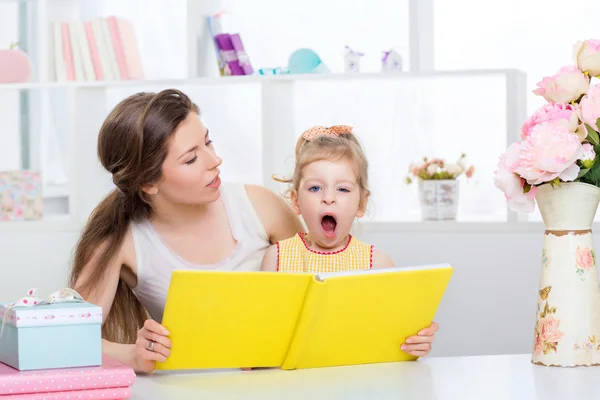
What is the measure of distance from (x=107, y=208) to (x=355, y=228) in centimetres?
106

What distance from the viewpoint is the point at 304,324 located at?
1.56m

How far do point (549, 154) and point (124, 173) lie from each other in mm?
1029

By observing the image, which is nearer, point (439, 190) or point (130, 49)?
point (439, 190)

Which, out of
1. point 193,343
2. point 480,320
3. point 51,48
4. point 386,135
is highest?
point 51,48

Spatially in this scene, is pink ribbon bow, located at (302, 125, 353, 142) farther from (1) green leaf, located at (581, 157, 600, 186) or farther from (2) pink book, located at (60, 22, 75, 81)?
(2) pink book, located at (60, 22, 75, 81)

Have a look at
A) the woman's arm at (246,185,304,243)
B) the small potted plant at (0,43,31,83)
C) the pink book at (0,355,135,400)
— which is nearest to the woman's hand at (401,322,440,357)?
the pink book at (0,355,135,400)

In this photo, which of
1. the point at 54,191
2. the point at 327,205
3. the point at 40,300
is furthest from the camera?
the point at 54,191

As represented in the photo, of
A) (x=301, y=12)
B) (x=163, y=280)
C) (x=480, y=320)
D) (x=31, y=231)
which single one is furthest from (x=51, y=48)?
(x=480, y=320)

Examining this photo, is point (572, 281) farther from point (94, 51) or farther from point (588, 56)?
point (94, 51)

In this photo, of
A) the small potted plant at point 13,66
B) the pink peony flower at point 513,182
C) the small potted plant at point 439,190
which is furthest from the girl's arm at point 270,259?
the small potted plant at point 13,66

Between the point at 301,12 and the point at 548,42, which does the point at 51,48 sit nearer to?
the point at 301,12

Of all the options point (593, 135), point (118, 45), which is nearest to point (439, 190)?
point (118, 45)

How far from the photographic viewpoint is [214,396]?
1435 millimetres

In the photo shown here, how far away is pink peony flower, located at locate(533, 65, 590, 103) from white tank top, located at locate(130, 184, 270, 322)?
3.14ft
